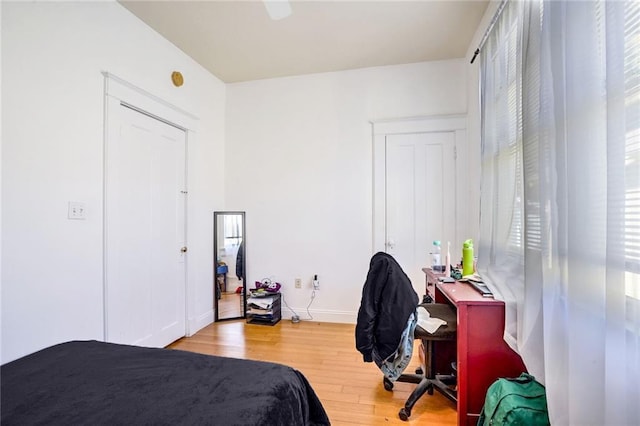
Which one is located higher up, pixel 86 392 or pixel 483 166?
pixel 483 166

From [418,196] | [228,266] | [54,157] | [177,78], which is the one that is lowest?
[228,266]

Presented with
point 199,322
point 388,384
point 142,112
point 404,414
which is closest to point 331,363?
point 388,384

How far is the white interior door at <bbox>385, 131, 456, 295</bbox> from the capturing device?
3193 mm

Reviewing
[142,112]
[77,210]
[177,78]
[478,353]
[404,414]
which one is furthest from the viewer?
[177,78]

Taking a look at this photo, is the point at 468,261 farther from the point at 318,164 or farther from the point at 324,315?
the point at 318,164

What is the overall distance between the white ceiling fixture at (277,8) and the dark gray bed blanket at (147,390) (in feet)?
8.25

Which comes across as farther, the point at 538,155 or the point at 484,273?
the point at 484,273

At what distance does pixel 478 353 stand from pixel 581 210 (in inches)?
38.5

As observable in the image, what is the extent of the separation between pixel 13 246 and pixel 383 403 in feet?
7.75

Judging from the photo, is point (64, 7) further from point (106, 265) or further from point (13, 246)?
point (106, 265)

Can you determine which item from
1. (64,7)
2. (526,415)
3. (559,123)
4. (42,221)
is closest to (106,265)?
(42,221)

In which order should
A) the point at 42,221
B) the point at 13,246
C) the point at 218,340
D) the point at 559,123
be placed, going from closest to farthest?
the point at 559,123
the point at 13,246
the point at 42,221
the point at 218,340

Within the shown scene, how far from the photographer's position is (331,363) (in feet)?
8.05

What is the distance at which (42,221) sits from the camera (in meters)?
1.76
